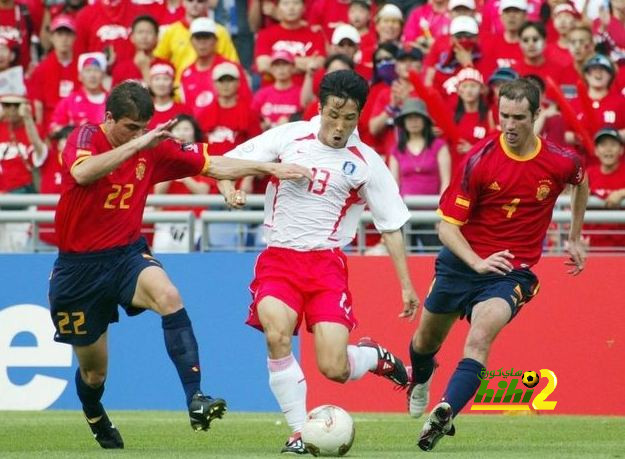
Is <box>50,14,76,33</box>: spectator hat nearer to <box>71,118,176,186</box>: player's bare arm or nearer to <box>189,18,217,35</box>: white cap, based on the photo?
<box>189,18,217,35</box>: white cap

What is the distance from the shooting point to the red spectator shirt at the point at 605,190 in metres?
14.8

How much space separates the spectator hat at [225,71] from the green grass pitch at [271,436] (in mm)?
4119

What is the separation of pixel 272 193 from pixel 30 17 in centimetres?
1018

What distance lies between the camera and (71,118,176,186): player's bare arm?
32.4ft

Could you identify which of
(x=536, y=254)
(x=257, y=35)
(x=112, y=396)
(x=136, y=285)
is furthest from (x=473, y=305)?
(x=257, y=35)

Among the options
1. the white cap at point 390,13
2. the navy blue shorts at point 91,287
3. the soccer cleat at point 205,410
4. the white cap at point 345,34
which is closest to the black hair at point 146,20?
the white cap at point 345,34

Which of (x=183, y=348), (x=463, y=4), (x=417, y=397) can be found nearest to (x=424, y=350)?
(x=417, y=397)

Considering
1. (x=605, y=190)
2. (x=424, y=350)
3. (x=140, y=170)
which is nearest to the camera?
(x=140, y=170)

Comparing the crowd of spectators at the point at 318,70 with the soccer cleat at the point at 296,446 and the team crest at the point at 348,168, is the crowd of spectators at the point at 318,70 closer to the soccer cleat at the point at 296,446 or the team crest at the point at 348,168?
the team crest at the point at 348,168

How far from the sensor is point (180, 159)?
426 inches

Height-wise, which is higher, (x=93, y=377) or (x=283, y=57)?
(x=283, y=57)

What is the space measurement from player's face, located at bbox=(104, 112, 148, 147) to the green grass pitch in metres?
2.09

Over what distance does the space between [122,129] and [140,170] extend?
39 cm

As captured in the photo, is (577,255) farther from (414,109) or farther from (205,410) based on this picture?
(414,109)
